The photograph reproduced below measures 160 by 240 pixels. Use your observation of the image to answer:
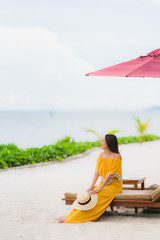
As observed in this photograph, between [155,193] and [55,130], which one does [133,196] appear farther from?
[55,130]

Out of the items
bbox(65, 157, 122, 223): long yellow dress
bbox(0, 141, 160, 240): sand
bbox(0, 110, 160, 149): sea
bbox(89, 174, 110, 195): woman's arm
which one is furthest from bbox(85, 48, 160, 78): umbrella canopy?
bbox(0, 110, 160, 149): sea

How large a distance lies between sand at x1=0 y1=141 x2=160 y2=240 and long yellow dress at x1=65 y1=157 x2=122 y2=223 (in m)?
0.15

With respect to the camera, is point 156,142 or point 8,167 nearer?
point 8,167

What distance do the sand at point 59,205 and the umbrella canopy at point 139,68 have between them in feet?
6.93

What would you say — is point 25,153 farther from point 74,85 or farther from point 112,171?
point 74,85

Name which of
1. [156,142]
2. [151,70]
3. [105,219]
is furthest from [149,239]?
[156,142]

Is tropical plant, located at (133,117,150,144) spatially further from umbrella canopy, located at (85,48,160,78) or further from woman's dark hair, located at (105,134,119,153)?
woman's dark hair, located at (105,134,119,153)

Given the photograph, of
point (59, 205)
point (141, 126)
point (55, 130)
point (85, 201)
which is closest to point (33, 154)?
point (59, 205)

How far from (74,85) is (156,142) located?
329 ft

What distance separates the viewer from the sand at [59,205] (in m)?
5.09

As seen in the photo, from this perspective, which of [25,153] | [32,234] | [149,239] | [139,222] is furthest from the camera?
[25,153]

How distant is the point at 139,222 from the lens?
5699mm

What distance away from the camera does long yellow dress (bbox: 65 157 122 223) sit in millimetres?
5793

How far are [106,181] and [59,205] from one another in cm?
156
